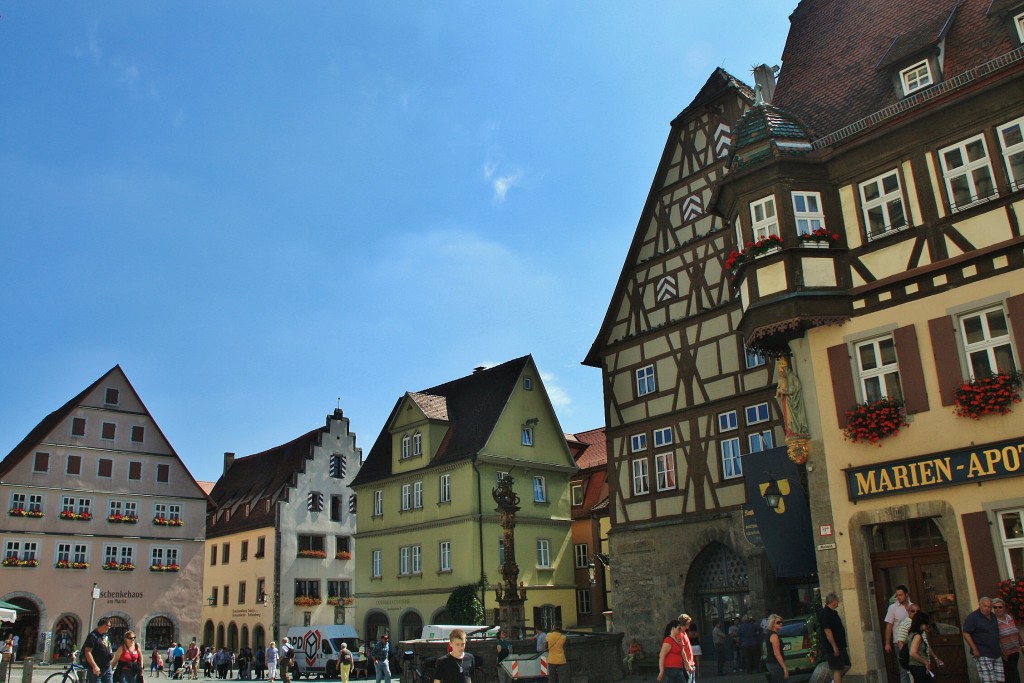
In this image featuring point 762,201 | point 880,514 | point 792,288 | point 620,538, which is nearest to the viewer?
point 880,514

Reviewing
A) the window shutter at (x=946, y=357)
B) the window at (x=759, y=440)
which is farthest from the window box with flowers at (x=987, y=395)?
the window at (x=759, y=440)

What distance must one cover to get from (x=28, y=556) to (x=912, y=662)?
136ft

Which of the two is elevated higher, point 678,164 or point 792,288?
point 678,164

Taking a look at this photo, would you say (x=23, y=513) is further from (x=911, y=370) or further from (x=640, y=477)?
(x=911, y=370)

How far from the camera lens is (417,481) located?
4272 centimetres

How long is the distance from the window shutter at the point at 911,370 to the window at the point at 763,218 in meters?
3.42

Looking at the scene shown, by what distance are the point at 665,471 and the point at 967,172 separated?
47.2 ft

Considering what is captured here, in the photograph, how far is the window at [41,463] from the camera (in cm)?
4397

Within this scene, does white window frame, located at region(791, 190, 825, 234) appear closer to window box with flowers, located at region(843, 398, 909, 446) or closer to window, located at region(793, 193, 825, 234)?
window, located at region(793, 193, 825, 234)

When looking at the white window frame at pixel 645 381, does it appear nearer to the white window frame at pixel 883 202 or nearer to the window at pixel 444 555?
the white window frame at pixel 883 202

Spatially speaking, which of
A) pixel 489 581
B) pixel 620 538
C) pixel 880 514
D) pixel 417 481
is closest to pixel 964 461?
pixel 880 514

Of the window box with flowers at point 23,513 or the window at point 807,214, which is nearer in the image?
the window at point 807,214

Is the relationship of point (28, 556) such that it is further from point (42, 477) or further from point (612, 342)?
point (612, 342)

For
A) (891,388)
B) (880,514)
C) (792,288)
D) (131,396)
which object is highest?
(131,396)
